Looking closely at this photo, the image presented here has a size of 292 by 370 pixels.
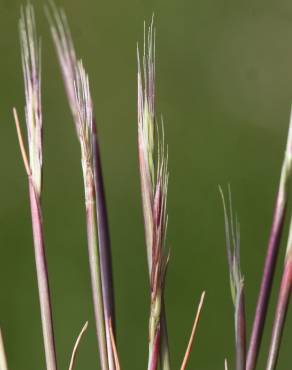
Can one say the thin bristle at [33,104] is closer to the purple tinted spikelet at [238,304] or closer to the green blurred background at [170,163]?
the purple tinted spikelet at [238,304]

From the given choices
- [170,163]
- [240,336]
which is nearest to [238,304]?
[240,336]

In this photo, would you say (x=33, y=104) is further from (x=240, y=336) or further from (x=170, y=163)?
(x=170, y=163)

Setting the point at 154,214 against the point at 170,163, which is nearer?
the point at 154,214

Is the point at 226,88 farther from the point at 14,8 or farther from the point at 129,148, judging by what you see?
the point at 14,8

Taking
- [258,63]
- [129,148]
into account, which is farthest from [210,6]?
[129,148]

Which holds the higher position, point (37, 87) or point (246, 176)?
point (37, 87)

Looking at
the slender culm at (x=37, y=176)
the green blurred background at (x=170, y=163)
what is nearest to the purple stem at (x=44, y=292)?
the slender culm at (x=37, y=176)
